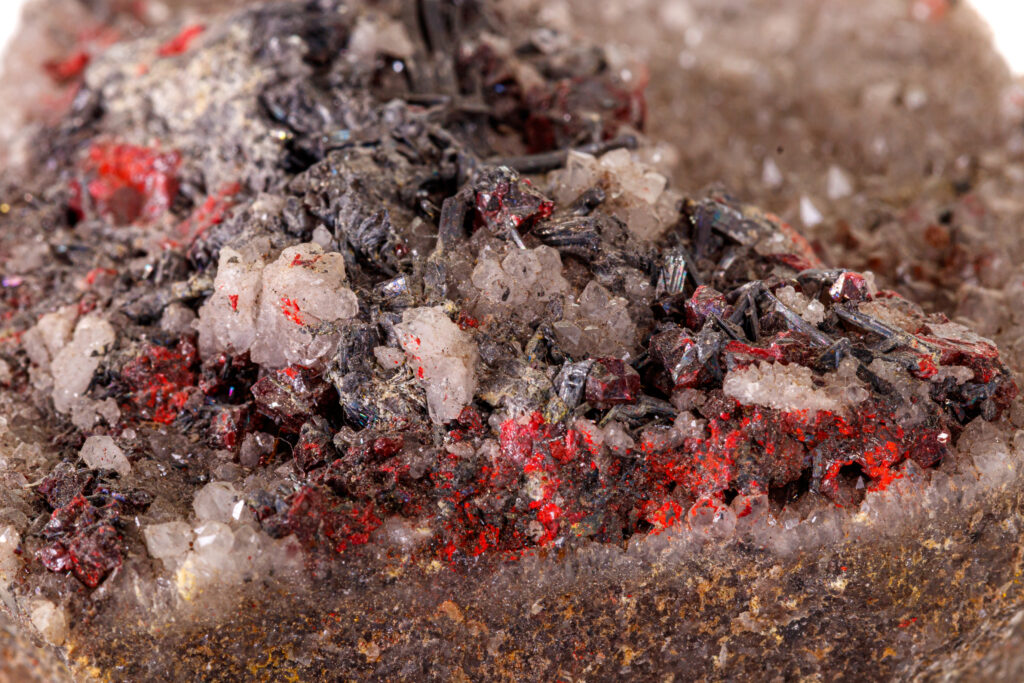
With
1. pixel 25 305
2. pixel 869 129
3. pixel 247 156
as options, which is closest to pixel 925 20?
pixel 869 129

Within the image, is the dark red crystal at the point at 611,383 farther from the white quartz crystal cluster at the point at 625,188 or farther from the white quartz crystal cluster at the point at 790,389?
the white quartz crystal cluster at the point at 625,188

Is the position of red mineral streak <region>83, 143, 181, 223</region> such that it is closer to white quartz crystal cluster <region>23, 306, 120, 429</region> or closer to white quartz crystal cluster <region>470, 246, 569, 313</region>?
white quartz crystal cluster <region>23, 306, 120, 429</region>

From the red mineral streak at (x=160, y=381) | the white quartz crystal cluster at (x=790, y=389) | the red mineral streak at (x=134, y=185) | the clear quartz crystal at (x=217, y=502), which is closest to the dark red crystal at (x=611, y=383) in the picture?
the white quartz crystal cluster at (x=790, y=389)

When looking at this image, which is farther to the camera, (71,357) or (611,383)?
(71,357)

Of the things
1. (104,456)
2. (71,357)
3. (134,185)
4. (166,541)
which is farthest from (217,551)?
(134,185)

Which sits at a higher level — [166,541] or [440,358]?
[440,358]

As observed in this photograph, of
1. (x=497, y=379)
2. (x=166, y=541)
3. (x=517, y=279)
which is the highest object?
(x=517, y=279)

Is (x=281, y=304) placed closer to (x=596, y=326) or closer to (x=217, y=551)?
(x=217, y=551)

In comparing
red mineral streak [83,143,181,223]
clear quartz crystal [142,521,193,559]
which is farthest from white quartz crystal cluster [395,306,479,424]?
red mineral streak [83,143,181,223]
